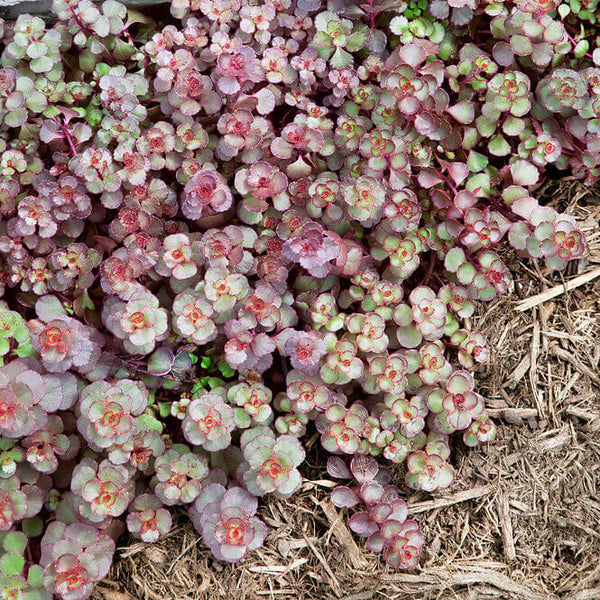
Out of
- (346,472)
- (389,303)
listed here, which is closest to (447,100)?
(389,303)

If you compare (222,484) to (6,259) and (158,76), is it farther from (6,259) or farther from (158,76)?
(158,76)

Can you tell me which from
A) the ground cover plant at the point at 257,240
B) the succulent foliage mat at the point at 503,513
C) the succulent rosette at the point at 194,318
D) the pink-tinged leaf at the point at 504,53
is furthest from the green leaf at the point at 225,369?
the pink-tinged leaf at the point at 504,53

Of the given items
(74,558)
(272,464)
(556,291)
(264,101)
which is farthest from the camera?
(556,291)

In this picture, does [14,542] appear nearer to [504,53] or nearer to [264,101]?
Result: [264,101]

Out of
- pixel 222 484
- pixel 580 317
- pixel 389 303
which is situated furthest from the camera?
pixel 580 317

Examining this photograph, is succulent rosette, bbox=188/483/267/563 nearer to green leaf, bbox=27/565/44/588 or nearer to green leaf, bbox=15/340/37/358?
green leaf, bbox=27/565/44/588

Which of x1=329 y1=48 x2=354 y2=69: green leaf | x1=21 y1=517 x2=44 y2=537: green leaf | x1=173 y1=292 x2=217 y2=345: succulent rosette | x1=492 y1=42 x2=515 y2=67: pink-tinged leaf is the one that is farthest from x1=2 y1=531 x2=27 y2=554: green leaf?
x1=492 y1=42 x2=515 y2=67: pink-tinged leaf

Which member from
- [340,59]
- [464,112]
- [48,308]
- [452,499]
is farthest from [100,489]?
[464,112]
